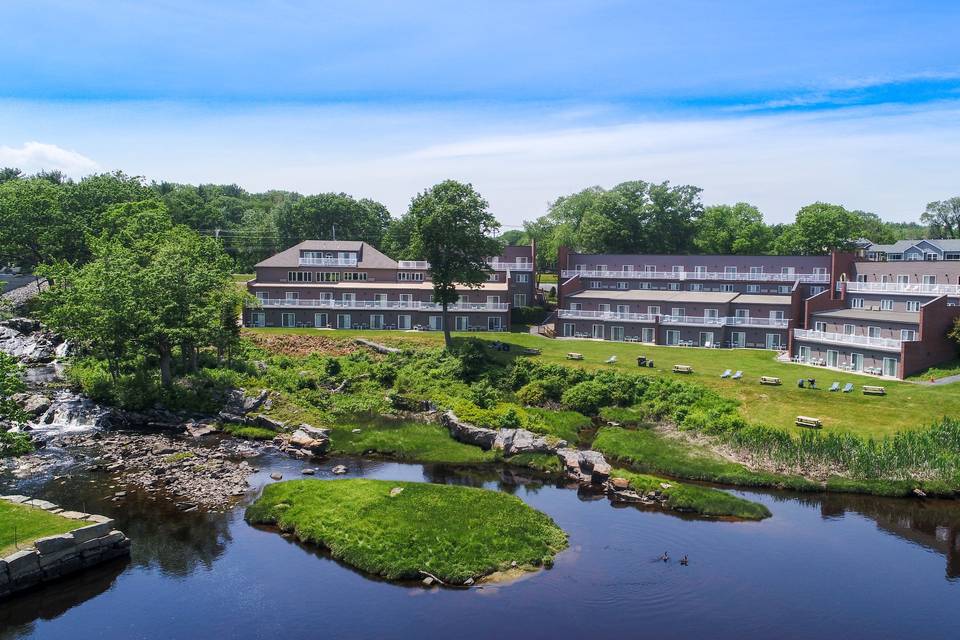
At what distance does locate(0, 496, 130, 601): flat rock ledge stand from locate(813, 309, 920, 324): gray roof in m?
63.1

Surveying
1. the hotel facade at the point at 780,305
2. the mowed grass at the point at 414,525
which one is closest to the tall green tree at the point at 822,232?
the hotel facade at the point at 780,305

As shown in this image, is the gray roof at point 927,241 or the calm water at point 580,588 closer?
the calm water at point 580,588

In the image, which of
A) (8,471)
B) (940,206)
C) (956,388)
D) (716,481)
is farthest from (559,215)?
(8,471)

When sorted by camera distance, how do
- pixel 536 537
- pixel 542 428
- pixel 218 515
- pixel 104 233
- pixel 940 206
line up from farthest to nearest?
1. pixel 940 206
2. pixel 104 233
3. pixel 542 428
4. pixel 218 515
5. pixel 536 537

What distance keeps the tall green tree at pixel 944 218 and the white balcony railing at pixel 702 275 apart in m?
88.2

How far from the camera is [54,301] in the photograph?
6272 centimetres

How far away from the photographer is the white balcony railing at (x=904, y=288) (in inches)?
2835

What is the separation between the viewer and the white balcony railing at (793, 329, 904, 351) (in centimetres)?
6316

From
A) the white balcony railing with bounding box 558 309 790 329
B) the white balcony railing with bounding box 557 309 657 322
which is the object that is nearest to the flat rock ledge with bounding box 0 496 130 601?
the white balcony railing with bounding box 557 309 657 322

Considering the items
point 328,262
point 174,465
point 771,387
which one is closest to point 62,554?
point 174,465

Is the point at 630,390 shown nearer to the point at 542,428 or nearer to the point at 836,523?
the point at 542,428

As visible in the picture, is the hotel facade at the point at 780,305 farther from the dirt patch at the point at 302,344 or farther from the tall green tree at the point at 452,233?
the dirt patch at the point at 302,344

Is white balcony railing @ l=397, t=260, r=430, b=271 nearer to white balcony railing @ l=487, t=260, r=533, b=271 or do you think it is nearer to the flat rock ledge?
white balcony railing @ l=487, t=260, r=533, b=271

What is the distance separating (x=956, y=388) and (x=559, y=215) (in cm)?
9481
